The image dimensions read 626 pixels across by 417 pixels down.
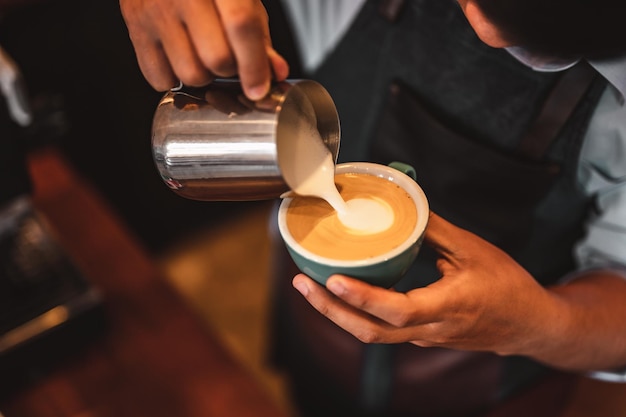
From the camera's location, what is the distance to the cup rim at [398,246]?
77 cm

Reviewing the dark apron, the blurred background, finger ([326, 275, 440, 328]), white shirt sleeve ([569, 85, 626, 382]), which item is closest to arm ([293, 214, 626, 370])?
finger ([326, 275, 440, 328])

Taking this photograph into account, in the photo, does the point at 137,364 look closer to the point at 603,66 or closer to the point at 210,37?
the point at 210,37

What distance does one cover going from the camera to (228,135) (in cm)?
78

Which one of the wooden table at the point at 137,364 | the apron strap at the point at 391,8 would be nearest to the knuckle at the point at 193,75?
the apron strap at the point at 391,8

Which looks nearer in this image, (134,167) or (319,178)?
(319,178)

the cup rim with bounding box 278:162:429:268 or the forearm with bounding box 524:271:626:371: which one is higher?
the cup rim with bounding box 278:162:429:268

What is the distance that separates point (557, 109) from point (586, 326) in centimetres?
37

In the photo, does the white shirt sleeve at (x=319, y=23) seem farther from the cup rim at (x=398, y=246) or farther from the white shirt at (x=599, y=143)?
the cup rim at (x=398, y=246)

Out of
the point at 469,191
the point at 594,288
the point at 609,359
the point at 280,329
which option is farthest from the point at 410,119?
the point at 280,329

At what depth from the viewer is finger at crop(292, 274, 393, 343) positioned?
78 cm

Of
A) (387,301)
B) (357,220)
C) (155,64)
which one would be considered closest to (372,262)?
(387,301)

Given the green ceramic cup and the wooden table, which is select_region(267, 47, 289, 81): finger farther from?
the wooden table

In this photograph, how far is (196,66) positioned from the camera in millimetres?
792

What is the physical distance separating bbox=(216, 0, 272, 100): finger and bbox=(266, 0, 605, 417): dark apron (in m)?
0.41
